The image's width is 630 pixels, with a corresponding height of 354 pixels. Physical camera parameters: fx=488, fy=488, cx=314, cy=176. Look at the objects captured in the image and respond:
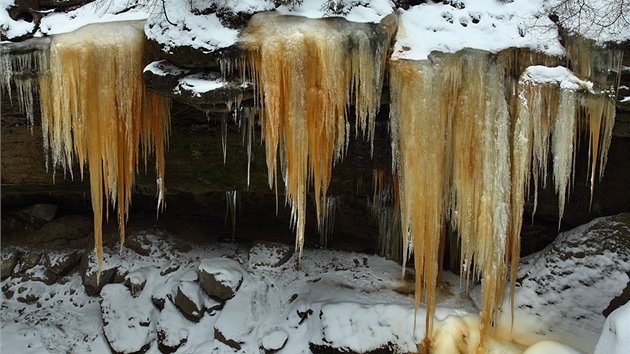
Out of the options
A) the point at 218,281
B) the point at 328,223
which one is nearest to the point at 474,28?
the point at 328,223

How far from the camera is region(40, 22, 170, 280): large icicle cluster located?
4934 mm

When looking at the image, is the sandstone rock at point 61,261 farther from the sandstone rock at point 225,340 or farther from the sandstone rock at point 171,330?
the sandstone rock at point 225,340

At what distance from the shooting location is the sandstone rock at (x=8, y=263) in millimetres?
7527

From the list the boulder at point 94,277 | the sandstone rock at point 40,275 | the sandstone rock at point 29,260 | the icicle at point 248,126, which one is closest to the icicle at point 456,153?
the icicle at point 248,126

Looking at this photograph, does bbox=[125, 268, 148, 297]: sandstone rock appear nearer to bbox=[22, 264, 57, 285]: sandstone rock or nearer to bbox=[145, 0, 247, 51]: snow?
bbox=[22, 264, 57, 285]: sandstone rock

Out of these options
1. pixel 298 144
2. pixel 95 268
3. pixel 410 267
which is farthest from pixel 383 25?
pixel 95 268

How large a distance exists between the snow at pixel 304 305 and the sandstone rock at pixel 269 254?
0.11 feet

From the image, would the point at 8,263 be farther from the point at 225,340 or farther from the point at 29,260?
the point at 225,340

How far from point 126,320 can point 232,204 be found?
8.13ft

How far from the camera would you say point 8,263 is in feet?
24.8

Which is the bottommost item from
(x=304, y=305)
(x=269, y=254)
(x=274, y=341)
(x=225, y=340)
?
(x=225, y=340)

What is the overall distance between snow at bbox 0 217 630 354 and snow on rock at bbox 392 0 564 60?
107 inches

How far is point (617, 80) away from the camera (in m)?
4.38

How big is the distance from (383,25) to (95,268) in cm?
556
